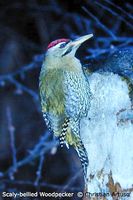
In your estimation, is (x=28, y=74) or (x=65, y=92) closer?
(x=65, y=92)

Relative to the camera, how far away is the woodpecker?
110 inches

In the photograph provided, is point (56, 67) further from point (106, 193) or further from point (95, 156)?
point (106, 193)

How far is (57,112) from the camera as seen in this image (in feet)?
9.41

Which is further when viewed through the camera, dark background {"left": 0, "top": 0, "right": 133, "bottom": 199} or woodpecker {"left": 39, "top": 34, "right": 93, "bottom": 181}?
dark background {"left": 0, "top": 0, "right": 133, "bottom": 199}

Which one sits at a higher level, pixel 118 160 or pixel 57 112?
pixel 57 112

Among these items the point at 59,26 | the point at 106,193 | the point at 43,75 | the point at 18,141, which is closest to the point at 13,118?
the point at 18,141

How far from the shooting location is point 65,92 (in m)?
2.86

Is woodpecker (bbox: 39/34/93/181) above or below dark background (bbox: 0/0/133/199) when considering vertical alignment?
below

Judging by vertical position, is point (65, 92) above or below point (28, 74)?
below

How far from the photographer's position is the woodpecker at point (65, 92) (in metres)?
2.80

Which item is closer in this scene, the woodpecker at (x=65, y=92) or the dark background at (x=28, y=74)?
the woodpecker at (x=65, y=92)

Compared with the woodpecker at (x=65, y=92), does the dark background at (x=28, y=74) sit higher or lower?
higher

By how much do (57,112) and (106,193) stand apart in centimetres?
54

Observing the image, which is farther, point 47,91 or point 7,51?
point 7,51
